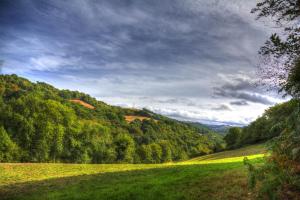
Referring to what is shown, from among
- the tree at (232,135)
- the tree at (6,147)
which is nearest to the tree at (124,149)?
the tree at (6,147)

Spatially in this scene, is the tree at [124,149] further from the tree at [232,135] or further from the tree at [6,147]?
the tree at [232,135]

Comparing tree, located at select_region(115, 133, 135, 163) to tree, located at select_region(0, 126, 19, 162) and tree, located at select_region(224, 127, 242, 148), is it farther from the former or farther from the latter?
tree, located at select_region(224, 127, 242, 148)

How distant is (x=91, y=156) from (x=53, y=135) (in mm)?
21442

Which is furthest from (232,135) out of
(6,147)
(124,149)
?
(6,147)

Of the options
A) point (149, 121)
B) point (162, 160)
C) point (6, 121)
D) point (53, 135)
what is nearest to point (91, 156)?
point (53, 135)

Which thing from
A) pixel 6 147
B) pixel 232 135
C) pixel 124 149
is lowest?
pixel 124 149

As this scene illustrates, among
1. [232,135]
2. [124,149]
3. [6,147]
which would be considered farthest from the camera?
[232,135]

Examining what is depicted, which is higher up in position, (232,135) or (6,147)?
(232,135)

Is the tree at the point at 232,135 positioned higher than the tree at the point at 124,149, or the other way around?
the tree at the point at 232,135

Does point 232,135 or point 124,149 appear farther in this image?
point 232,135

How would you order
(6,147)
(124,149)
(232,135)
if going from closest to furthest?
(6,147) → (124,149) → (232,135)

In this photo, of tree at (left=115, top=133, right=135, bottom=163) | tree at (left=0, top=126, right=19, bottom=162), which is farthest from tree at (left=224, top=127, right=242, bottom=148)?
tree at (left=0, top=126, right=19, bottom=162)

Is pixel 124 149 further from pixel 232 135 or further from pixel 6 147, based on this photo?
pixel 232 135

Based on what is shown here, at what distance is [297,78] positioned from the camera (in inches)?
568
